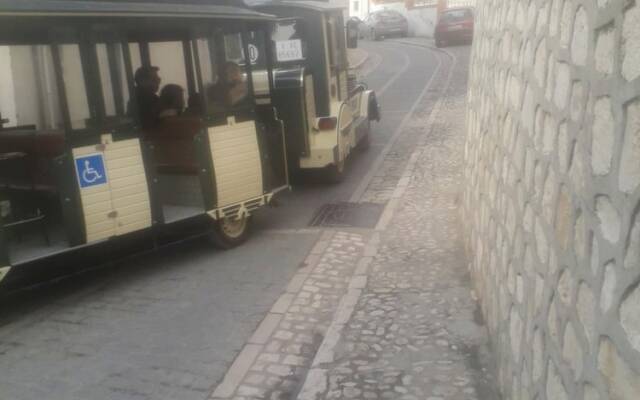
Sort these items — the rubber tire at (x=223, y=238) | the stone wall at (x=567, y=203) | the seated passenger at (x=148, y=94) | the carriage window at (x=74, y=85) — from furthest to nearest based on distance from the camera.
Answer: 1. the seated passenger at (x=148, y=94)
2. the rubber tire at (x=223, y=238)
3. the carriage window at (x=74, y=85)
4. the stone wall at (x=567, y=203)

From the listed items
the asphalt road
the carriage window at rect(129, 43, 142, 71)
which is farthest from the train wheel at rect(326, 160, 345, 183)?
the carriage window at rect(129, 43, 142, 71)

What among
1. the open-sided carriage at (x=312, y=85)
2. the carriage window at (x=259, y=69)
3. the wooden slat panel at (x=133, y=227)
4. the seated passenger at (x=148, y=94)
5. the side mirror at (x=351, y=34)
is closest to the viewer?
the wooden slat panel at (x=133, y=227)

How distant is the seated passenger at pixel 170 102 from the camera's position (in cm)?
729

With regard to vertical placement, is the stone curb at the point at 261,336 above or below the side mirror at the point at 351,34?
below

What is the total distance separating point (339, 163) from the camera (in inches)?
376

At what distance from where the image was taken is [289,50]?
9.37m

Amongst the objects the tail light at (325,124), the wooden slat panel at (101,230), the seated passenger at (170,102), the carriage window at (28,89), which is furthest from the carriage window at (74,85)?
the tail light at (325,124)

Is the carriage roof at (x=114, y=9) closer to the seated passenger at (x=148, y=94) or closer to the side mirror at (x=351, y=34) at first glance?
the seated passenger at (x=148, y=94)

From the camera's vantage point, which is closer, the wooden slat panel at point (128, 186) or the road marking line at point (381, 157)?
the wooden slat panel at point (128, 186)

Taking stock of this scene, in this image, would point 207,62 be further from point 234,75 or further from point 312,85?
point 312,85

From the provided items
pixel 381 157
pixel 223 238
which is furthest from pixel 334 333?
pixel 381 157

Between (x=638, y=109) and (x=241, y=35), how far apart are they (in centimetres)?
583

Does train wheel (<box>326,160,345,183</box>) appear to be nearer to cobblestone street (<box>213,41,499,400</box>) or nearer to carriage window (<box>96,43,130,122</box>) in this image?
cobblestone street (<box>213,41,499,400</box>)

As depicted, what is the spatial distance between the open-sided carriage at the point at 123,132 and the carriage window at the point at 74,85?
0.01 metres
